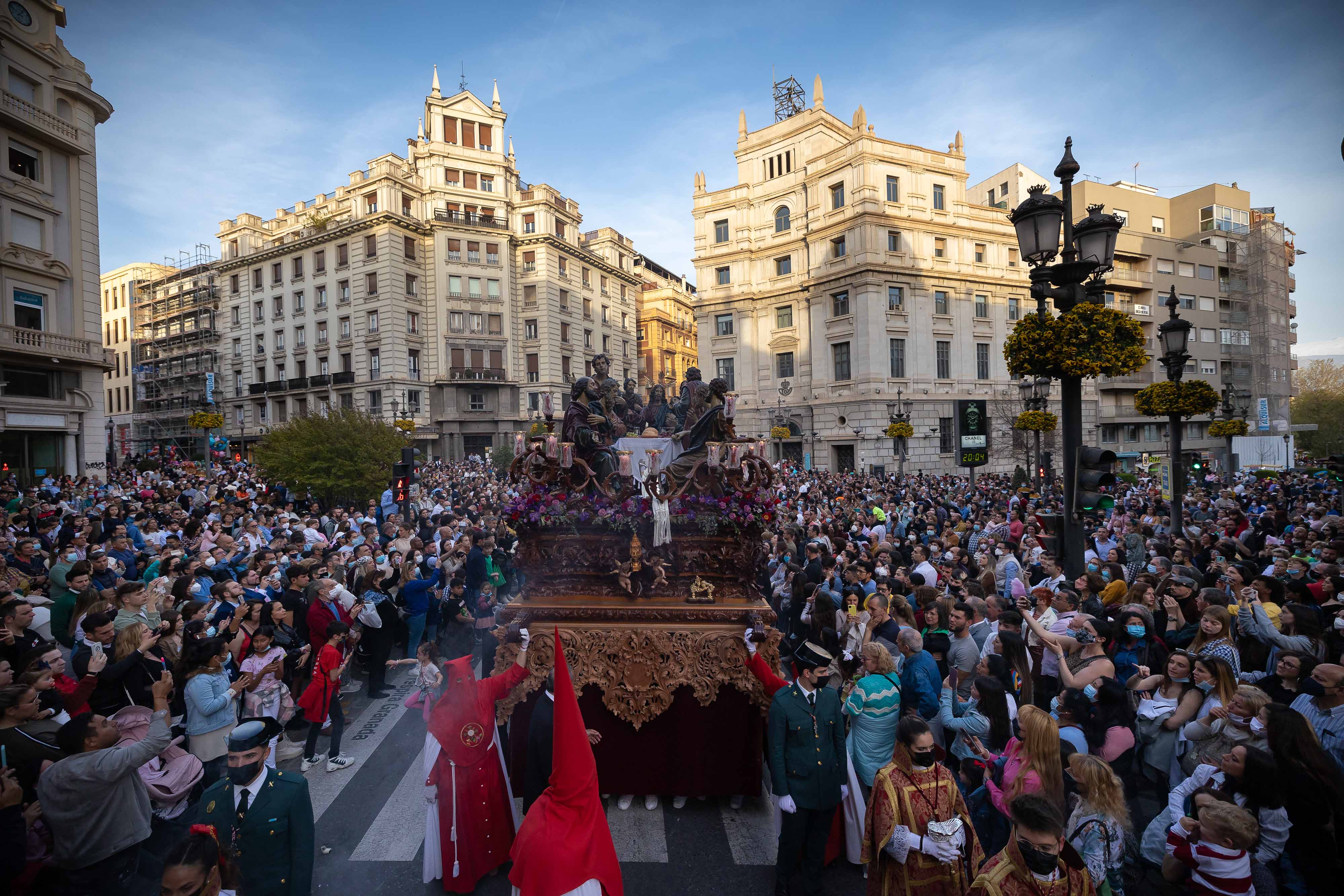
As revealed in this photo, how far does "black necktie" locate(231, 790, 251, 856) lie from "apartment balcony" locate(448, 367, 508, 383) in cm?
4291

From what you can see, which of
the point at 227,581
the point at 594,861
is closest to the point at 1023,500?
the point at 594,861

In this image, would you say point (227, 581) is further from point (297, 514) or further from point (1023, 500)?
point (1023, 500)

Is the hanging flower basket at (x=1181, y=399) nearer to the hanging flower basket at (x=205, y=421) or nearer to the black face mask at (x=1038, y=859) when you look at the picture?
the black face mask at (x=1038, y=859)

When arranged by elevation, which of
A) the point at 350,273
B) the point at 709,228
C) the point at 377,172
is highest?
the point at 377,172

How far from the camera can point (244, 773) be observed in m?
3.91

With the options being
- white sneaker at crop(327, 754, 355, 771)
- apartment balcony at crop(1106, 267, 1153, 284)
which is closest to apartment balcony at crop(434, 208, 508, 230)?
white sneaker at crop(327, 754, 355, 771)

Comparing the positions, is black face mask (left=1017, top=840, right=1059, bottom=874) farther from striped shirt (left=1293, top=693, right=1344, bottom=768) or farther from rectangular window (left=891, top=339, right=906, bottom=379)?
rectangular window (left=891, top=339, right=906, bottom=379)

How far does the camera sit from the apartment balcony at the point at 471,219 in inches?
1730

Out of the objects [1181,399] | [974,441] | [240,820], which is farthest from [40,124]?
[974,441]

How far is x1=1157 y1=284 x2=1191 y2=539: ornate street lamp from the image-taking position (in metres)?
10.3

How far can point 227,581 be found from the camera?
8.12m

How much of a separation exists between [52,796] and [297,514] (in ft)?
62.9

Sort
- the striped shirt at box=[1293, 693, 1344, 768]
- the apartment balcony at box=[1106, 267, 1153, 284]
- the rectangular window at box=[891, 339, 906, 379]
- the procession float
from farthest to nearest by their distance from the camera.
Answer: the apartment balcony at box=[1106, 267, 1153, 284]
the rectangular window at box=[891, 339, 906, 379]
the procession float
the striped shirt at box=[1293, 693, 1344, 768]

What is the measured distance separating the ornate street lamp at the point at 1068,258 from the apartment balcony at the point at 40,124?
101 ft
